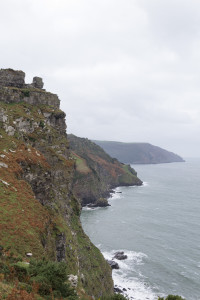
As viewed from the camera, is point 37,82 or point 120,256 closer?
point 37,82

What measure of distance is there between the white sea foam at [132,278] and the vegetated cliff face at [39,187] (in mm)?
8986

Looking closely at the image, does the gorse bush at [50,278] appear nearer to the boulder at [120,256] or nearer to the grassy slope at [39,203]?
the grassy slope at [39,203]

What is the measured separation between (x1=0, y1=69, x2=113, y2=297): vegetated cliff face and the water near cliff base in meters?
15.2

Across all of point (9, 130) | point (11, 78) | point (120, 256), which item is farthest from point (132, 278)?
point (11, 78)

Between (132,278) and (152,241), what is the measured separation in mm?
23044

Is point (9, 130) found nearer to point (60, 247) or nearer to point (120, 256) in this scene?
point (60, 247)

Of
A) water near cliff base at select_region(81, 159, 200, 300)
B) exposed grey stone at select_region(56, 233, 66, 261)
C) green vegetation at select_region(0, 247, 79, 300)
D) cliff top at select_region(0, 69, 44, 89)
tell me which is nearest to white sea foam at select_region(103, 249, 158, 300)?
water near cliff base at select_region(81, 159, 200, 300)

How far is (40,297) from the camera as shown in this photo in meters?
15.3

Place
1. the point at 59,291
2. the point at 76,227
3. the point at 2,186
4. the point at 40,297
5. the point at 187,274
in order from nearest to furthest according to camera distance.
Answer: the point at 40,297, the point at 59,291, the point at 2,186, the point at 76,227, the point at 187,274

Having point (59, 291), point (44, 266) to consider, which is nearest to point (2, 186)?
point (44, 266)

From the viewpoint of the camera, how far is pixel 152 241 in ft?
266

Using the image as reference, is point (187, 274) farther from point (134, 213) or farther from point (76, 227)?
point (134, 213)

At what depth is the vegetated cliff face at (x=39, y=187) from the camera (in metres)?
25.8

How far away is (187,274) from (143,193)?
360 ft
